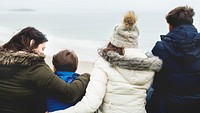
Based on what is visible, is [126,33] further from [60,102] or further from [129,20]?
[60,102]

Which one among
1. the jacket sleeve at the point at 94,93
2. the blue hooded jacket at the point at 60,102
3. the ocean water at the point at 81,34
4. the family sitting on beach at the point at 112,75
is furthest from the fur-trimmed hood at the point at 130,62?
the ocean water at the point at 81,34

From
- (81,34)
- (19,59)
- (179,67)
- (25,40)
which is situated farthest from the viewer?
(81,34)

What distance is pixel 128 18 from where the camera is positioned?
122 inches

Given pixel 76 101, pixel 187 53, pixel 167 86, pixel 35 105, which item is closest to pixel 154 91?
pixel 167 86

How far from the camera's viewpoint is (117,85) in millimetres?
3119

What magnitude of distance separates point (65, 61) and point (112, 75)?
41 cm

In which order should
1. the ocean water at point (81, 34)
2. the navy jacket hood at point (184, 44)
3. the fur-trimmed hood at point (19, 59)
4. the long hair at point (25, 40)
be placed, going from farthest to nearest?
the ocean water at point (81, 34) → the navy jacket hood at point (184, 44) → the long hair at point (25, 40) → the fur-trimmed hood at point (19, 59)

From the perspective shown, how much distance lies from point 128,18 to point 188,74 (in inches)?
25.8

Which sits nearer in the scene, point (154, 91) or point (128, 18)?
point (128, 18)

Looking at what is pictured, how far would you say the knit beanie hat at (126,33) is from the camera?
3.09m

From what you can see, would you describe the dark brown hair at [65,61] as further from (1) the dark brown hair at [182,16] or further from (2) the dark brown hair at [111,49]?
(1) the dark brown hair at [182,16]

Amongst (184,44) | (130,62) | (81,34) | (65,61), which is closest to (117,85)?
(130,62)

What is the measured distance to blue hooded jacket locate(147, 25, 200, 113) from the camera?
128 inches

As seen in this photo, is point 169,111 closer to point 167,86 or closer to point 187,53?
point 167,86
